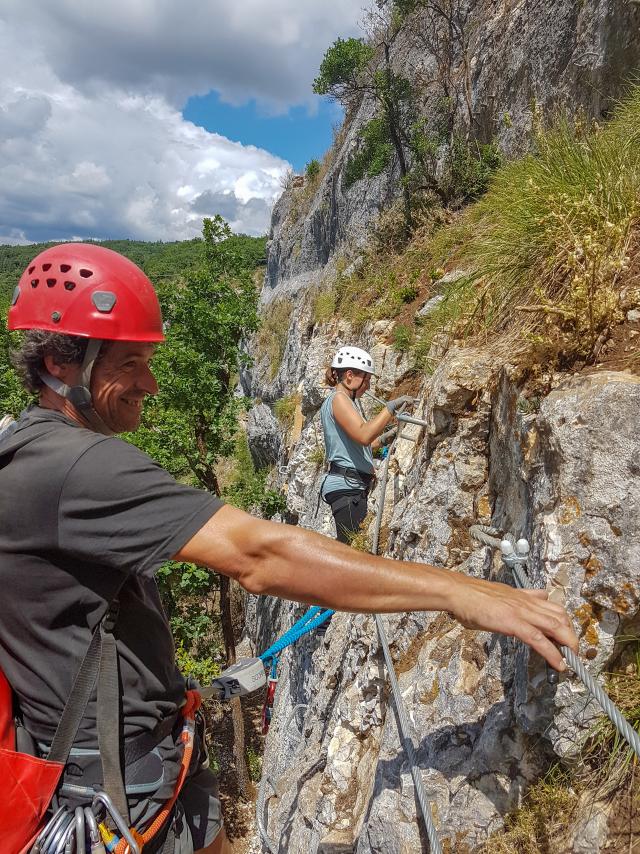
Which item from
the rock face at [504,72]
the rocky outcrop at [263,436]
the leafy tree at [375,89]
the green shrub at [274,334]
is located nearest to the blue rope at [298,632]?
the rock face at [504,72]

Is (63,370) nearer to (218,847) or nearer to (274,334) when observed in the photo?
(218,847)

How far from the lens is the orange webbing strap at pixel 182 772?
170 centimetres

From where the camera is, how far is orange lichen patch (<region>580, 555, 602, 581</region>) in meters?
2.00

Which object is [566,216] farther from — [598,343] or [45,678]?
[45,678]

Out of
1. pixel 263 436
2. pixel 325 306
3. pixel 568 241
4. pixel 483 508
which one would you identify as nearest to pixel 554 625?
pixel 483 508

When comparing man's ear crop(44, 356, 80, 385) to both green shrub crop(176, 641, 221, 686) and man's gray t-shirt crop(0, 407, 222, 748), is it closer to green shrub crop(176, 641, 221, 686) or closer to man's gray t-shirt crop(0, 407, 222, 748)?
man's gray t-shirt crop(0, 407, 222, 748)

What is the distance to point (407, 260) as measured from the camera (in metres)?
8.73

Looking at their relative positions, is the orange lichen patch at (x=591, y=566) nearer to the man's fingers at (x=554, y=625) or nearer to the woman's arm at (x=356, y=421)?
the man's fingers at (x=554, y=625)

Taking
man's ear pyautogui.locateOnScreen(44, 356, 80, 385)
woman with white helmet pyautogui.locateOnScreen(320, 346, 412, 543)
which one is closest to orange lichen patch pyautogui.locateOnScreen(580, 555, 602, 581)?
man's ear pyautogui.locateOnScreen(44, 356, 80, 385)

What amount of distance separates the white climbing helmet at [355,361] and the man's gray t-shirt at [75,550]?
3750 mm

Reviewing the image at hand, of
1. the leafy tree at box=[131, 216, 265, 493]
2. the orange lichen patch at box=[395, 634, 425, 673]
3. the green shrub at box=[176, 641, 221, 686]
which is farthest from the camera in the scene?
the leafy tree at box=[131, 216, 265, 493]

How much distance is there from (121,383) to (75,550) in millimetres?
684

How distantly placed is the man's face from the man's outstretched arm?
27.2 inches

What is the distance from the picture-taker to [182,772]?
192cm
